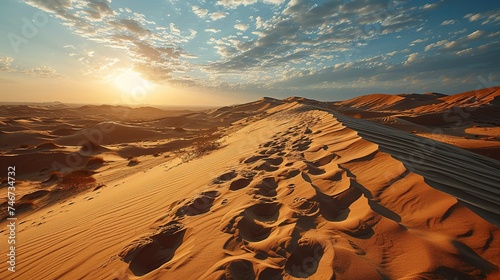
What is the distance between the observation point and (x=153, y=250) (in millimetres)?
2820

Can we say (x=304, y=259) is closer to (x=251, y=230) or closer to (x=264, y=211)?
(x=251, y=230)

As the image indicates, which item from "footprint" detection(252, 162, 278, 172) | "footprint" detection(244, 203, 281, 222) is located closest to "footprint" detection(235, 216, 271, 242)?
"footprint" detection(244, 203, 281, 222)

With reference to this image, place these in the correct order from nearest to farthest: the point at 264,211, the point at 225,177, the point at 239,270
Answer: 1. the point at 239,270
2. the point at 264,211
3. the point at 225,177

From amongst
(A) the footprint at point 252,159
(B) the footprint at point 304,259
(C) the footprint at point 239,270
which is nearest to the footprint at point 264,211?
(B) the footprint at point 304,259

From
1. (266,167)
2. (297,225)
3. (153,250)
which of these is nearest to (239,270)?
(297,225)

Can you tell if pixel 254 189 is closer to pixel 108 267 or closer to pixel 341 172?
pixel 341 172

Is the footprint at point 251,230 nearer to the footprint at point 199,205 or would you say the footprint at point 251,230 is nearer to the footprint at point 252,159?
the footprint at point 199,205

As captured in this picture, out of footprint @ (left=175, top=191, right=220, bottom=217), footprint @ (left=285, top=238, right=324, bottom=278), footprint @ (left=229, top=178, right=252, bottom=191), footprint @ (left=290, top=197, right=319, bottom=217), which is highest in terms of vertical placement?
footprint @ (left=290, top=197, right=319, bottom=217)

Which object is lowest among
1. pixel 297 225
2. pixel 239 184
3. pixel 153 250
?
pixel 153 250

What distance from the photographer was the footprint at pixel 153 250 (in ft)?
8.48

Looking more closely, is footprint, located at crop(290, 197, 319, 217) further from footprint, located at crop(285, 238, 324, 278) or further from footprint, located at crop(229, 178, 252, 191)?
footprint, located at crop(229, 178, 252, 191)

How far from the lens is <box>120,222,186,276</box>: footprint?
2.58 metres

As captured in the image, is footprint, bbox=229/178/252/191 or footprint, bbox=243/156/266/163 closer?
footprint, bbox=229/178/252/191

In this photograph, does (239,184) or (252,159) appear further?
(252,159)
